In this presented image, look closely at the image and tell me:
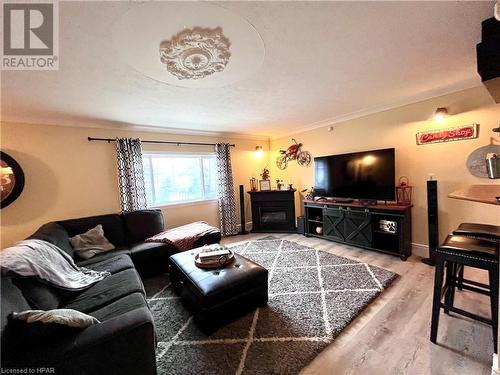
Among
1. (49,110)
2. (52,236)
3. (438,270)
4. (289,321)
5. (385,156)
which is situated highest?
(49,110)

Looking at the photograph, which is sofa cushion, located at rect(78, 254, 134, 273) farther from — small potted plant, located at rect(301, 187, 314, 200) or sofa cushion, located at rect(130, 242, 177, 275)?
small potted plant, located at rect(301, 187, 314, 200)

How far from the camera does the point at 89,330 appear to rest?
113 cm

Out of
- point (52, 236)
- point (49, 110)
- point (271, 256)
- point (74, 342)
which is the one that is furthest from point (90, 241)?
point (271, 256)

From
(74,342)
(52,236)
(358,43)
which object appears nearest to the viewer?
(74,342)

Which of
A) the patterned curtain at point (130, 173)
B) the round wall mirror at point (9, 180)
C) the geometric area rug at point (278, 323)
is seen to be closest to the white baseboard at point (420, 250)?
the geometric area rug at point (278, 323)

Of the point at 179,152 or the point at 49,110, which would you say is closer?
the point at 49,110

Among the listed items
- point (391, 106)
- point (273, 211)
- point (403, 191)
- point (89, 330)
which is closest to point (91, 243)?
point (89, 330)

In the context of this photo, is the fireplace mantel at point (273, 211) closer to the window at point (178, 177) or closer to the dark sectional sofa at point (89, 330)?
the window at point (178, 177)

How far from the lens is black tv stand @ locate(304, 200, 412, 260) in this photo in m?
2.99

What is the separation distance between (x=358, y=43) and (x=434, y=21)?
1.50ft

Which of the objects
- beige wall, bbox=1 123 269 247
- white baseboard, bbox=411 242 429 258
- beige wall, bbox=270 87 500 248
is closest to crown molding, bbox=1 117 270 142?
beige wall, bbox=1 123 269 247

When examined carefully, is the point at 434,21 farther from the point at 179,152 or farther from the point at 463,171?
the point at 179,152

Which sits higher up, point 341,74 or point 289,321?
point 341,74

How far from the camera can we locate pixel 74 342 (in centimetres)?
106
